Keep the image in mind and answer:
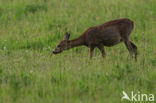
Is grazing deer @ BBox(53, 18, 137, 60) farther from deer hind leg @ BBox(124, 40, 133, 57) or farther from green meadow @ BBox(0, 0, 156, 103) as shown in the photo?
green meadow @ BBox(0, 0, 156, 103)

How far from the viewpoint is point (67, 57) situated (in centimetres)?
1078

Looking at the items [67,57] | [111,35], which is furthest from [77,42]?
[111,35]

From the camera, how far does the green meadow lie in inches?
280

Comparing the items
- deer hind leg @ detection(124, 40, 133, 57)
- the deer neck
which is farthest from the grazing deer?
the deer neck

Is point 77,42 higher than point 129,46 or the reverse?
higher

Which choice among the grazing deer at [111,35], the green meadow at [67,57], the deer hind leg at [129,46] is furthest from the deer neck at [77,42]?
the deer hind leg at [129,46]

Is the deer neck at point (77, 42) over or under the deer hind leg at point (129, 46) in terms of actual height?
over

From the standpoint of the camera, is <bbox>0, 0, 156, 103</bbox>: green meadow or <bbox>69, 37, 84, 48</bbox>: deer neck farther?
<bbox>69, 37, 84, 48</bbox>: deer neck

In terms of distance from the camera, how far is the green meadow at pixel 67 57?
7121mm

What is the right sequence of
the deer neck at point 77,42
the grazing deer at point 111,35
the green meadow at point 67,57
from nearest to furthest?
the green meadow at point 67,57 < the grazing deer at point 111,35 < the deer neck at point 77,42

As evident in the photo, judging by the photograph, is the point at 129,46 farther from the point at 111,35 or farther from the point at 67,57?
the point at 67,57

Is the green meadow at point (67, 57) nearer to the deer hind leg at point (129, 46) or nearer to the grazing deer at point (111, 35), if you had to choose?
the deer hind leg at point (129, 46)

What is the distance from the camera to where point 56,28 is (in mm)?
13570

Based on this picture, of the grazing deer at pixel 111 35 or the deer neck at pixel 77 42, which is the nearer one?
the grazing deer at pixel 111 35
